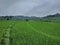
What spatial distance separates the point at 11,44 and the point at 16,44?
1.47ft

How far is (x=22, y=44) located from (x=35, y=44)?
116 centimetres

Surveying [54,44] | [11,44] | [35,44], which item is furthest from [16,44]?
[54,44]

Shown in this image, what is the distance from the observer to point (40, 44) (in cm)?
1928

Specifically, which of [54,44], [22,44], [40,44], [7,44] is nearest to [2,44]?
[7,44]

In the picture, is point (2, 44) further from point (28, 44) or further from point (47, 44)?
point (47, 44)

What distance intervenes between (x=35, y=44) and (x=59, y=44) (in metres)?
2.25

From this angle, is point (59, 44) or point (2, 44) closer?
point (2, 44)

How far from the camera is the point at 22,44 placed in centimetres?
1903

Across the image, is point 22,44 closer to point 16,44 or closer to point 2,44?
point 16,44

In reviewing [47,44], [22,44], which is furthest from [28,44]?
[47,44]

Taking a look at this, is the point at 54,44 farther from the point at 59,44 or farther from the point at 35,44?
the point at 35,44

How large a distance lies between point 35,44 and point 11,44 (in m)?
2.13

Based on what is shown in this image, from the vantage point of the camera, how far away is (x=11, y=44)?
62.5 feet

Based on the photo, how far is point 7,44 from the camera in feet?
61.7
